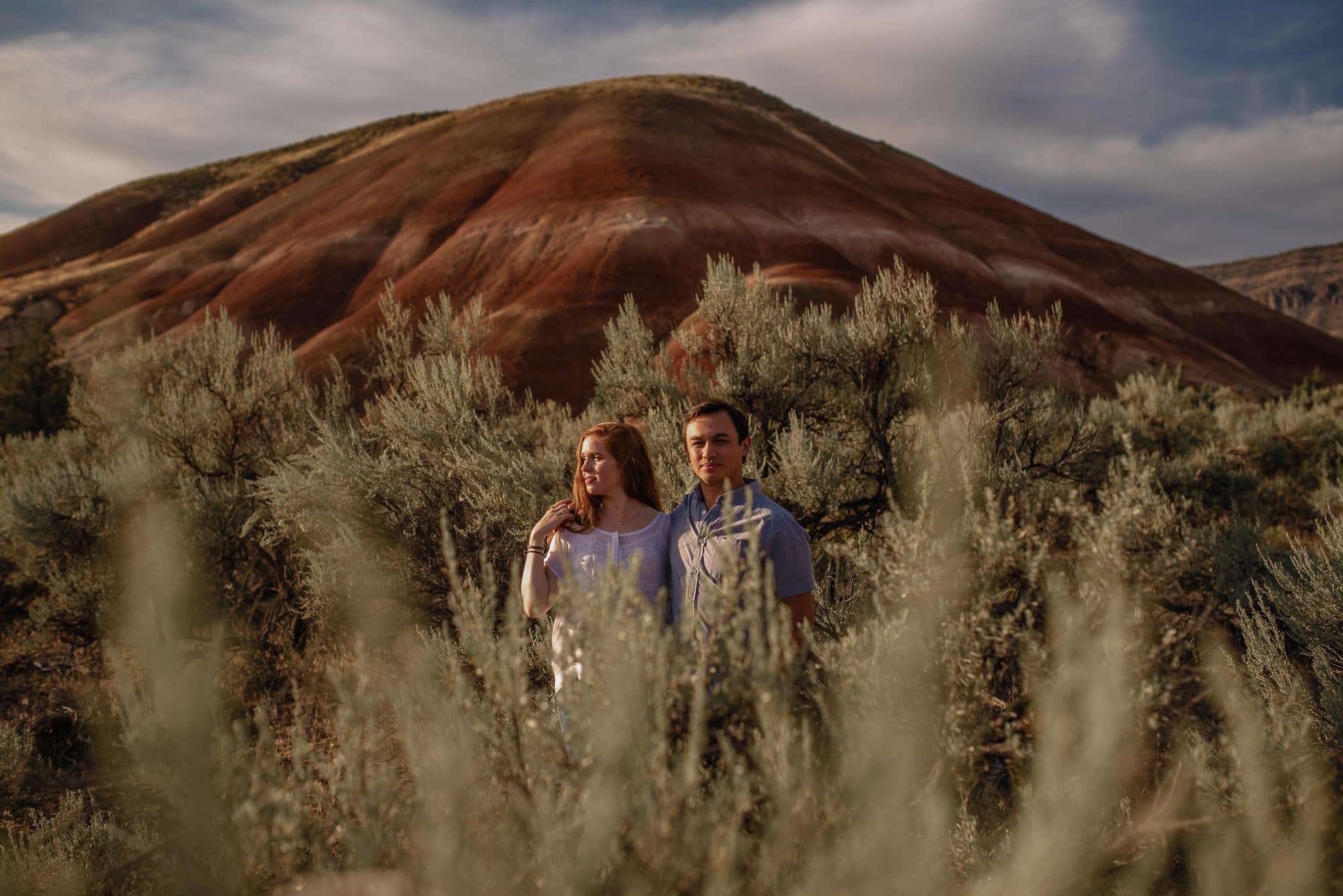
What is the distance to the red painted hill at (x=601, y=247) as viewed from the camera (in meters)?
23.8

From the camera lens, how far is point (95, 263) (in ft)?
137

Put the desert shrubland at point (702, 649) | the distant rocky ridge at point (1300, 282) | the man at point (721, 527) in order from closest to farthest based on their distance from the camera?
the desert shrubland at point (702, 649)
the man at point (721, 527)
the distant rocky ridge at point (1300, 282)

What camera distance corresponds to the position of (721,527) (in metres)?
2.64

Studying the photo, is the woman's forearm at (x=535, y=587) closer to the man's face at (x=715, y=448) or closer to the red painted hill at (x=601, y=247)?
the man's face at (x=715, y=448)

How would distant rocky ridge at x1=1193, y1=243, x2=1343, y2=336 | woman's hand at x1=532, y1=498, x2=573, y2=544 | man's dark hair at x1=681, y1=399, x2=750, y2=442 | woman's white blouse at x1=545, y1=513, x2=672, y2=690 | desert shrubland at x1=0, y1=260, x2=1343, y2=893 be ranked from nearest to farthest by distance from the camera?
1. desert shrubland at x1=0, y1=260, x2=1343, y2=893
2. woman's white blouse at x1=545, y1=513, x2=672, y2=690
3. woman's hand at x1=532, y1=498, x2=573, y2=544
4. man's dark hair at x1=681, y1=399, x2=750, y2=442
5. distant rocky ridge at x1=1193, y1=243, x2=1343, y2=336

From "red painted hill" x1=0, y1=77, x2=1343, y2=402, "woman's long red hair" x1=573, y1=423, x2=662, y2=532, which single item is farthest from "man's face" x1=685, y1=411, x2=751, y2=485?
"red painted hill" x1=0, y1=77, x2=1343, y2=402

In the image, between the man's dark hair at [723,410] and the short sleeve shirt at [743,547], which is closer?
the short sleeve shirt at [743,547]

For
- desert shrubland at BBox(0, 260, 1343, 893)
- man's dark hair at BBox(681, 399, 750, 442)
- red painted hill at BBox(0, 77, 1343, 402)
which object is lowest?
desert shrubland at BBox(0, 260, 1343, 893)

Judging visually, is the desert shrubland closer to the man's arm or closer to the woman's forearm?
the man's arm

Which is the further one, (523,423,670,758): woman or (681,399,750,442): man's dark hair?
(681,399,750,442): man's dark hair

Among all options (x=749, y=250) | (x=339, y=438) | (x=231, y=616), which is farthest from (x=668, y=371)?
(x=749, y=250)

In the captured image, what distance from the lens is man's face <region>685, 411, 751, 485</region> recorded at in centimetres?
280

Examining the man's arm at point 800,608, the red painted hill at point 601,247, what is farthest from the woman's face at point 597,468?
the red painted hill at point 601,247

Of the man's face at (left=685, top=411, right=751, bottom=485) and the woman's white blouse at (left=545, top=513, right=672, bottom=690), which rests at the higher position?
the man's face at (left=685, top=411, right=751, bottom=485)
